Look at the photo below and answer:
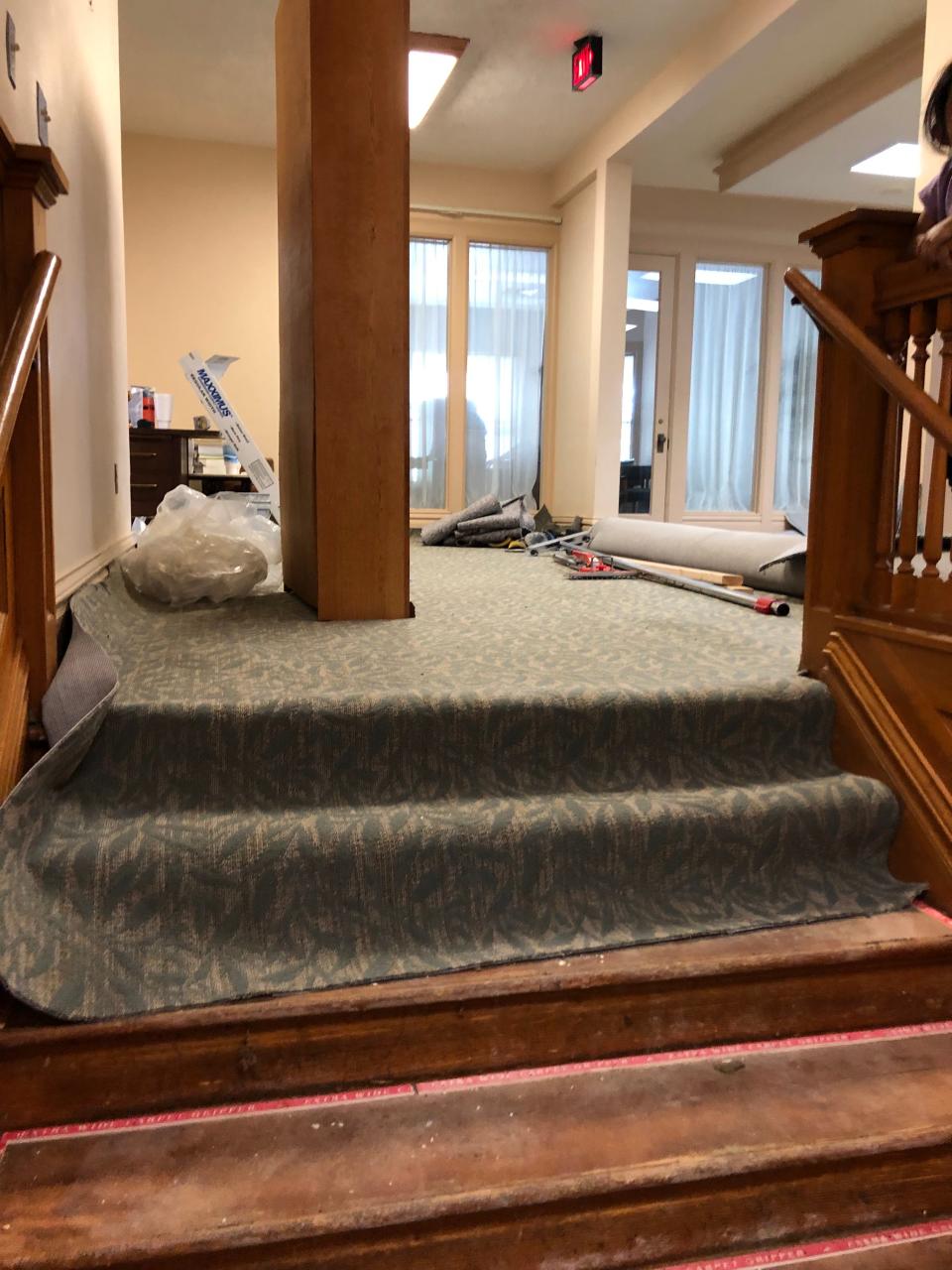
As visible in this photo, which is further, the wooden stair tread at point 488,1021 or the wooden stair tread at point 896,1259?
the wooden stair tread at point 488,1021

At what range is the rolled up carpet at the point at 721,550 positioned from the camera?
3.57m

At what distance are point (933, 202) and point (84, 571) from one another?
→ 2154mm

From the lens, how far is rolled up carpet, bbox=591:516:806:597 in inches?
141

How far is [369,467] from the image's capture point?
2.55 m

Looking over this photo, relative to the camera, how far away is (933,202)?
177cm

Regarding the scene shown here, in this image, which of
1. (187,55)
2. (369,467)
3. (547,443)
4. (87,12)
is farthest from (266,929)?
(547,443)

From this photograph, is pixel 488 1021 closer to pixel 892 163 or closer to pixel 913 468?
pixel 913 468

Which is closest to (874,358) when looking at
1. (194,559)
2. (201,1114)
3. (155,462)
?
(201,1114)

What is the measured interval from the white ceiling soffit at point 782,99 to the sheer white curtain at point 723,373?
2.24 ft

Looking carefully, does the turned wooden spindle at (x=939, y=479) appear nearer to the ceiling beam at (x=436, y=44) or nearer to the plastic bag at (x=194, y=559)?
the plastic bag at (x=194, y=559)

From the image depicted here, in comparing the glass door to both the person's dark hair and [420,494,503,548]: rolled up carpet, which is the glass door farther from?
the person's dark hair

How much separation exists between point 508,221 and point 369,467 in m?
4.77

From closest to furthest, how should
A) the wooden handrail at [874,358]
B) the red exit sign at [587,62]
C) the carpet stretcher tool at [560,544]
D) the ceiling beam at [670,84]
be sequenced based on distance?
the wooden handrail at [874,358] → the ceiling beam at [670,84] → the red exit sign at [587,62] → the carpet stretcher tool at [560,544]

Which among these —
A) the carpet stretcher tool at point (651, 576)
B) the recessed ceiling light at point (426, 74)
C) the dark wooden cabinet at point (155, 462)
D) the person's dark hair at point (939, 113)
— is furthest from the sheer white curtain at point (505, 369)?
the person's dark hair at point (939, 113)
